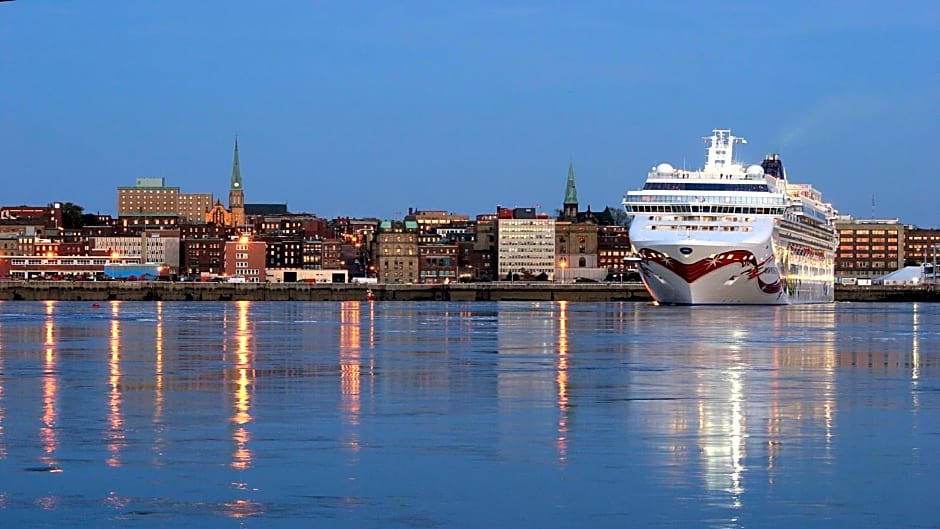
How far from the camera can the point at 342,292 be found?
6708 inches

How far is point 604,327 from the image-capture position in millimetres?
68812

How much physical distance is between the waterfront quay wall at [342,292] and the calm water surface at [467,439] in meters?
122

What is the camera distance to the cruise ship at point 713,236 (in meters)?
96.6

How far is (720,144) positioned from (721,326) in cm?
5308

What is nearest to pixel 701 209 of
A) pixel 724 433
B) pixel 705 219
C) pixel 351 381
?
pixel 705 219

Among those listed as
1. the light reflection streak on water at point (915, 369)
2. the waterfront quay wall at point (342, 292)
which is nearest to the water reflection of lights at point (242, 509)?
the light reflection streak on water at point (915, 369)

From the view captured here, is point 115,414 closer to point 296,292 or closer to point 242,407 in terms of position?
point 242,407

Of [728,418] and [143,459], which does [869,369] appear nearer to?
[728,418]

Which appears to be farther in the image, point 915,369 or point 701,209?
point 701,209

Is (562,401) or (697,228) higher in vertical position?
(697,228)

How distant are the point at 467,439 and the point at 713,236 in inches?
3003

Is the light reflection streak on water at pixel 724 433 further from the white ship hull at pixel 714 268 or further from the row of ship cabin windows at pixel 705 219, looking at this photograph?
the row of ship cabin windows at pixel 705 219

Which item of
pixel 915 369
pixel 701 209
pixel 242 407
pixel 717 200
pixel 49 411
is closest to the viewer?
pixel 49 411

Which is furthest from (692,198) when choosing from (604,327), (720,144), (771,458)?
(771,458)
